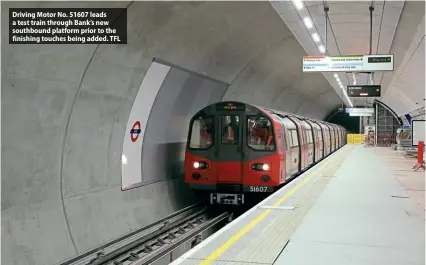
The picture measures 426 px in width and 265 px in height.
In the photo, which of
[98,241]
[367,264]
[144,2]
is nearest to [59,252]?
[98,241]

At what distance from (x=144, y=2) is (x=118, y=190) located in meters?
3.57

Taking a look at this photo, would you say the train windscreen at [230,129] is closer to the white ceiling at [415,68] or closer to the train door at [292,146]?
the train door at [292,146]

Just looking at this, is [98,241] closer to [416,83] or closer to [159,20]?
[159,20]

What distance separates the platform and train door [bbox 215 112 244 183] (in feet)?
4.73

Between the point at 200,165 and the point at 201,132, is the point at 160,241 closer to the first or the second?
the point at 200,165

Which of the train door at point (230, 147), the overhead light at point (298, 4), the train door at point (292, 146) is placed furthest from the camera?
the train door at point (292, 146)

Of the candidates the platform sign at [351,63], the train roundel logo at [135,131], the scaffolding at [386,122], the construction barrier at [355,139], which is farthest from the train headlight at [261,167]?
the scaffolding at [386,122]

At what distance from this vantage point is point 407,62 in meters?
15.1

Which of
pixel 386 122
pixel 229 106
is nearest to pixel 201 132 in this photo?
pixel 229 106

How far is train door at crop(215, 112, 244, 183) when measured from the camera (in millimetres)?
9711

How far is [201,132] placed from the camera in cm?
1003

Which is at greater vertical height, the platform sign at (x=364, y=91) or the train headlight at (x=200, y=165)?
the platform sign at (x=364, y=91)

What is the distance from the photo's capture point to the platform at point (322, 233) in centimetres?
421

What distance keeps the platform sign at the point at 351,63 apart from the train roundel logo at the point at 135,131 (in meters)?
4.69
